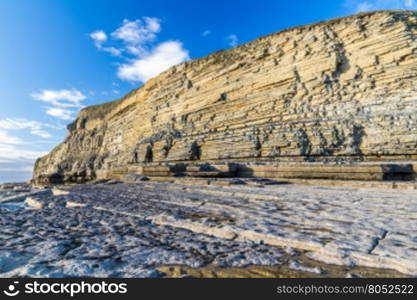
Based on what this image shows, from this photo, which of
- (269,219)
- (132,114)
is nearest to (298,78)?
(269,219)

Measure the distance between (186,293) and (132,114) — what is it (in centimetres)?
3849

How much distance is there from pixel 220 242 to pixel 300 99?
58.2 feet

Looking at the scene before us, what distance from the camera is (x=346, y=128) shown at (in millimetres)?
16500

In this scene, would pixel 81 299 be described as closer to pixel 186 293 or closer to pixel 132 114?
pixel 186 293

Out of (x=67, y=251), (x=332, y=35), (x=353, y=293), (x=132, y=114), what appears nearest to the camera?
(x=353, y=293)

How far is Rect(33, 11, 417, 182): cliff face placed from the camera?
1559 centimetres

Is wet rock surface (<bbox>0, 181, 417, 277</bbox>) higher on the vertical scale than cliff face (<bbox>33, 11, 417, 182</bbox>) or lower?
lower

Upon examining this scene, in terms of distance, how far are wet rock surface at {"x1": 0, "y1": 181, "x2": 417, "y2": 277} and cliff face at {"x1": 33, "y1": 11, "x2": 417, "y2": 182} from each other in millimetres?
10823

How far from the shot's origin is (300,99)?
1983 cm

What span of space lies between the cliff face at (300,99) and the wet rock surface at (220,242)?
10823 millimetres

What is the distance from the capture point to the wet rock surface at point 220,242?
9.32ft

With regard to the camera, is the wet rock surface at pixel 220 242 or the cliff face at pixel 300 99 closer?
the wet rock surface at pixel 220 242

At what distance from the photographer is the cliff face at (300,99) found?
51.1 ft

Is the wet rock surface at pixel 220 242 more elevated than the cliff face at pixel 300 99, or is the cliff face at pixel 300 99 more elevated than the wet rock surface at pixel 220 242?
the cliff face at pixel 300 99
